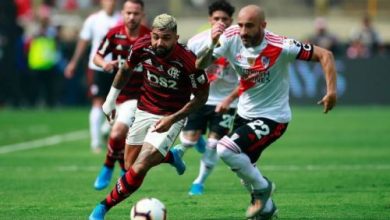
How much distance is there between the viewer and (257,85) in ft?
37.7

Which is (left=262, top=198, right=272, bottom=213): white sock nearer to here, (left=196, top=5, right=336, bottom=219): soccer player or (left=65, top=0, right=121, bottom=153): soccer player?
(left=196, top=5, right=336, bottom=219): soccer player

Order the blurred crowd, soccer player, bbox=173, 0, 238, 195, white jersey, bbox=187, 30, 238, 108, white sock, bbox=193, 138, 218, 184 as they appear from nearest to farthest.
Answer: soccer player, bbox=173, 0, 238, 195 → white sock, bbox=193, 138, 218, 184 → white jersey, bbox=187, 30, 238, 108 → the blurred crowd

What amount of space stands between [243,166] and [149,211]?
125cm

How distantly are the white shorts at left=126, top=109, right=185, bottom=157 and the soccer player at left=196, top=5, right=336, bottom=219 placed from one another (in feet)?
1.93

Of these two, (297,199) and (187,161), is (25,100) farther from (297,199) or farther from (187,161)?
Answer: (297,199)

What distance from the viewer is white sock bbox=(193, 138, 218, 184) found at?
555 inches

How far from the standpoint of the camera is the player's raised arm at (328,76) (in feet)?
35.0

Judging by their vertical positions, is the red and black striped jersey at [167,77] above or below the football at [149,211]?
above

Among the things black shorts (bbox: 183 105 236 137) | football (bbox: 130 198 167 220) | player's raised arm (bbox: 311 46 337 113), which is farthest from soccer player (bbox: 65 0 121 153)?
football (bbox: 130 198 167 220)

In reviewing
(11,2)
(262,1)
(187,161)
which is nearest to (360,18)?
(262,1)

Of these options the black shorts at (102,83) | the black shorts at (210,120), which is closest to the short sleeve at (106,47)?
the black shorts at (210,120)

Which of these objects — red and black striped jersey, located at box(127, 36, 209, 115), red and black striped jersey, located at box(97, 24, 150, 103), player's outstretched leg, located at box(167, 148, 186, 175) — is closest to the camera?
red and black striped jersey, located at box(127, 36, 209, 115)

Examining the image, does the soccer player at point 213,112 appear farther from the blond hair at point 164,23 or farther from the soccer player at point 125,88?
the blond hair at point 164,23

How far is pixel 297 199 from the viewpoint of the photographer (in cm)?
1303
